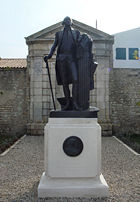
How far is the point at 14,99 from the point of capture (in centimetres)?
1120

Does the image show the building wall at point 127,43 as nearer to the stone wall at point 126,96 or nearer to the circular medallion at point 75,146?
the stone wall at point 126,96

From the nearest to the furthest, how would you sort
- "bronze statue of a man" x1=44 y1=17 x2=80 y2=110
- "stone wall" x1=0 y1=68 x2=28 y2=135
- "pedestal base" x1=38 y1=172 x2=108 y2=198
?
"pedestal base" x1=38 y1=172 x2=108 y2=198 < "bronze statue of a man" x1=44 y1=17 x2=80 y2=110 < "stone wall" x1=0 y1=68 x2=28 y2=135

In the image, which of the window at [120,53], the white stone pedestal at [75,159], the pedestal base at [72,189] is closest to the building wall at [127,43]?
the window at [120,53]

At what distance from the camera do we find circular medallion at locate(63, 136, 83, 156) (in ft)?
11.6

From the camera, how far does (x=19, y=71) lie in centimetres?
1124

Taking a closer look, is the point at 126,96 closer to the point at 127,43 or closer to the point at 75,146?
the point at 127,43

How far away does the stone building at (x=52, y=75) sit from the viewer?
10.8 m

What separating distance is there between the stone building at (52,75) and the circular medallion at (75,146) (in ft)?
23.9

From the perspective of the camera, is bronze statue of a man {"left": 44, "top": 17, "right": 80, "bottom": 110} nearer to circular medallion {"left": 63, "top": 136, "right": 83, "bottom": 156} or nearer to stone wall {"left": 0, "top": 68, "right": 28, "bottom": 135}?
circular medallion {"left": 63, "top": 136, "right": 83, "bottom": 156}

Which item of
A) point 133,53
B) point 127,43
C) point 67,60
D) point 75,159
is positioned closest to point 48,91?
point 133,53

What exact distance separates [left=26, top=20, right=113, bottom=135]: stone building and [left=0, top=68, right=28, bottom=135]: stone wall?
0.47 m

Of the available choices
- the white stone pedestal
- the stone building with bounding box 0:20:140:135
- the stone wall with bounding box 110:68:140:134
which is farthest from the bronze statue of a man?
the stone wall with bounding box 110:68:140:134

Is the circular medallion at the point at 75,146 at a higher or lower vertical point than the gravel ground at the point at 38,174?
higher

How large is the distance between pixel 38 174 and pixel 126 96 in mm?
7681
